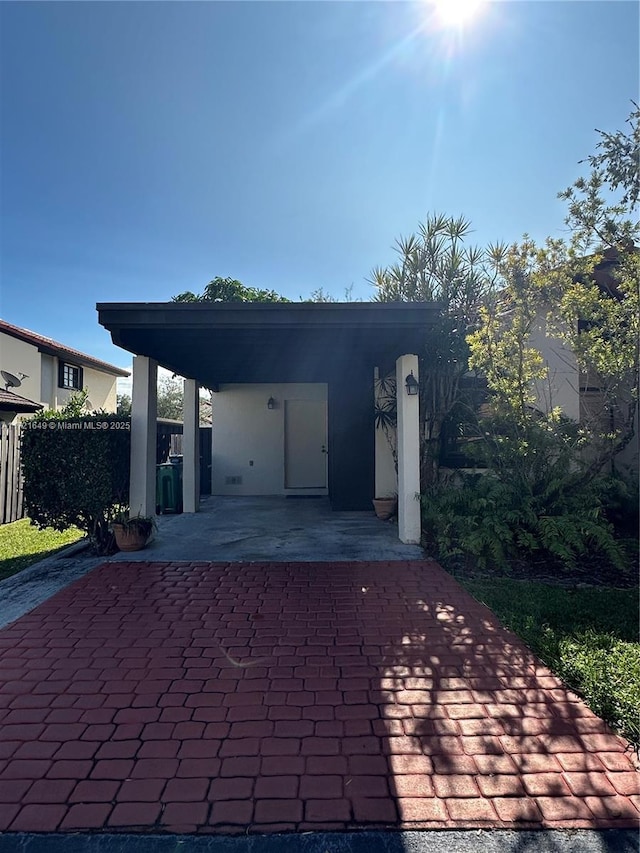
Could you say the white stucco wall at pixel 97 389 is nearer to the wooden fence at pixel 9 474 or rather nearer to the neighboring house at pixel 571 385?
the wooden fence at pixel 9 474

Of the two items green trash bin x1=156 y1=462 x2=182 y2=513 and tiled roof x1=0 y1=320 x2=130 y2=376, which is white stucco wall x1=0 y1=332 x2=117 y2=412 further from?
green trash bin x1=156 y1=462 x2=182 y2=513

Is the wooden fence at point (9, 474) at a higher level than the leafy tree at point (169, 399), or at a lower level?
lower

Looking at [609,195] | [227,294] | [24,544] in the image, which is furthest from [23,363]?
[609,195]

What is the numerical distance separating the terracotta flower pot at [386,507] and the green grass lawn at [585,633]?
3.18 metres

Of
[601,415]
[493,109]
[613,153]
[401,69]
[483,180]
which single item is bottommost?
[601,415]

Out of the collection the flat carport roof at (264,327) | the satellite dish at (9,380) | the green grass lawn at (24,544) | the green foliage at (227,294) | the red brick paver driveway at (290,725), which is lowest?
the red brick paver driveway at (290,725)

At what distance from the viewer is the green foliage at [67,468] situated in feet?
17.6

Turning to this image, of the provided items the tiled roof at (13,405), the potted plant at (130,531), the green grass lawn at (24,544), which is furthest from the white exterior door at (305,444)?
the tiled roof at (13,405)

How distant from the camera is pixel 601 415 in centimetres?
569

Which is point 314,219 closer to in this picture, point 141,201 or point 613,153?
point 141,201

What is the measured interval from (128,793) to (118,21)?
853cm

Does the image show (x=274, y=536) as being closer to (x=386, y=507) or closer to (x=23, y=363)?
(x=386, y=507)

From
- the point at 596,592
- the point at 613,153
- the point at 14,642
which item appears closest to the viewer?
the point at 14,642

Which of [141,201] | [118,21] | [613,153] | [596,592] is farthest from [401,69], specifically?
[596,592]
